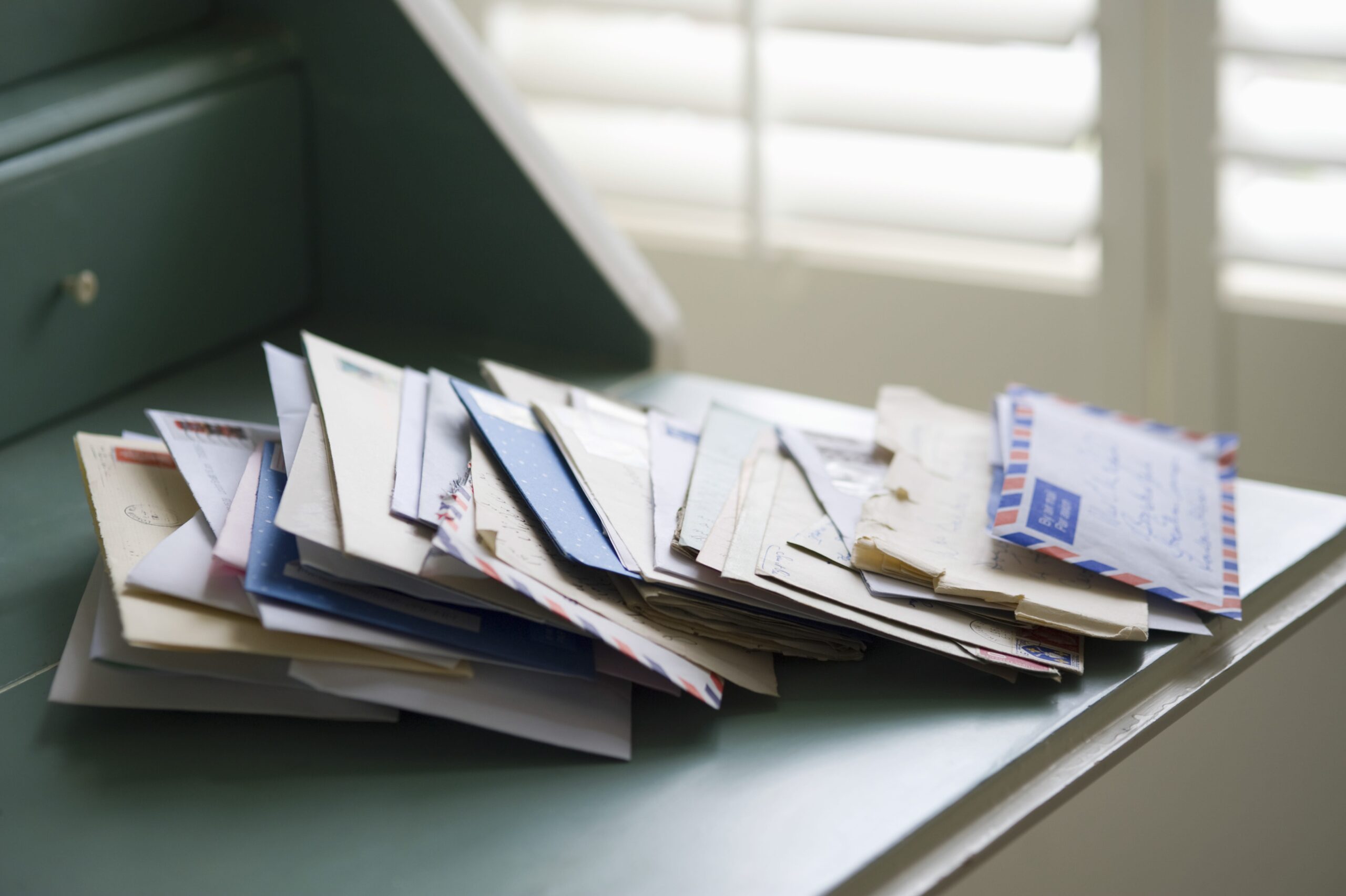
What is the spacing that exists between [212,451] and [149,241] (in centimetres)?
33

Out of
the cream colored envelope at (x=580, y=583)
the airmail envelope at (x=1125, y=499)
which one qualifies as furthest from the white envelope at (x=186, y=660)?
the airmail envelope at (x=1125, y=499)

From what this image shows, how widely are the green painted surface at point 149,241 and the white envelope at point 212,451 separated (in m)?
0.23

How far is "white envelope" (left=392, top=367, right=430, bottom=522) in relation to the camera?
59 centimetres

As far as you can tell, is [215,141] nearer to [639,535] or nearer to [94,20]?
[94,20]

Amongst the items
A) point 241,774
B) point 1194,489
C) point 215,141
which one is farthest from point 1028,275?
point 241,774

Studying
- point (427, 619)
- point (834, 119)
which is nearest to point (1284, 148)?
point (834, 119)

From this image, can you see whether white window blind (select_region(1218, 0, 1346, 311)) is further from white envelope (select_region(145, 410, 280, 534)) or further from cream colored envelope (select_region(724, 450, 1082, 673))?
white envelope (select_region(145, 410, 280, 534))

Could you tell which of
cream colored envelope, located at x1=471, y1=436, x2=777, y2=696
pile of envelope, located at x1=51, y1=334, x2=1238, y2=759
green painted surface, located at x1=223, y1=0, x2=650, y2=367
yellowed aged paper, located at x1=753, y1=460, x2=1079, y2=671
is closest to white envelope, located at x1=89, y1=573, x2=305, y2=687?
pile of envelope, located at x1=51, y1=334, x2=1238, y2=759

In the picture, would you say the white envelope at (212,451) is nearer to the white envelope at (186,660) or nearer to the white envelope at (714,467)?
the white envelope at (186,660)

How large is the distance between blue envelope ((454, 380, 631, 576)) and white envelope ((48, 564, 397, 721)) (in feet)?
0.37

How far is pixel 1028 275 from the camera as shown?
1.50m

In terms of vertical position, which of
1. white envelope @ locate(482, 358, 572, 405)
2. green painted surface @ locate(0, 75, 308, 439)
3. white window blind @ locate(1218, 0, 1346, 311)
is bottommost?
white envelope @ locate(482, 358, 572, 405)

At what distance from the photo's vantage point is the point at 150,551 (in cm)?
60

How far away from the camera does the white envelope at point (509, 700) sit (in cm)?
55
